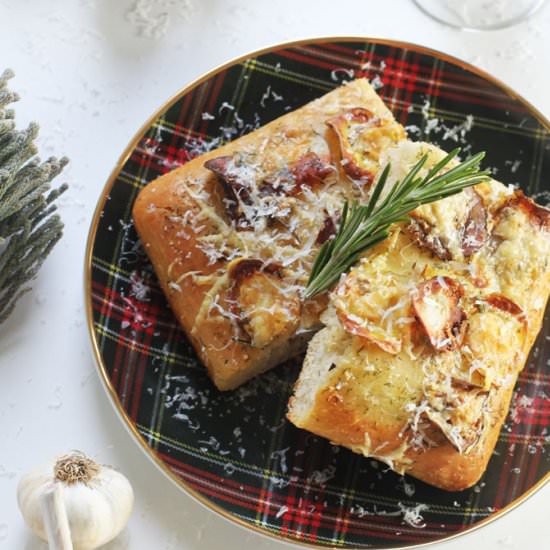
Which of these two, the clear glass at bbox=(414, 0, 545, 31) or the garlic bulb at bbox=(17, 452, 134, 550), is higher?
the clear glass at bbox=(414, 0, 545, 31)

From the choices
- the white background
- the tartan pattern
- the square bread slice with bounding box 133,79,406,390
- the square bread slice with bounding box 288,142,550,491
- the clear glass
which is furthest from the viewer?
the clear glass

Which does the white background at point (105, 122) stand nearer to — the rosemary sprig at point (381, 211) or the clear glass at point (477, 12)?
the clear glass at point (477, 12)

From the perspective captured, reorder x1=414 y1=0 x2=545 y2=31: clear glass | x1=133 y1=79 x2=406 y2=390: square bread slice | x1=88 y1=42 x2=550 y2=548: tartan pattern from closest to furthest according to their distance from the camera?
x1=133 y1=79 x2=406 y2=390: square bread slice, x1=88 y1=42 x2=550 y2=548: tartan pattern, x1=414 y1=0 x2=545 y2=31: clear glass

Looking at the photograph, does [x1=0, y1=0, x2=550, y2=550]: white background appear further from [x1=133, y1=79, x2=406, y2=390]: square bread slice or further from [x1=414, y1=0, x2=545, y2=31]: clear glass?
[x1=133, y1=79, x2=406, y2=390]: square bread slice

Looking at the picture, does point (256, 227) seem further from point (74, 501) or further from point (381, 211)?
point (74, 501)

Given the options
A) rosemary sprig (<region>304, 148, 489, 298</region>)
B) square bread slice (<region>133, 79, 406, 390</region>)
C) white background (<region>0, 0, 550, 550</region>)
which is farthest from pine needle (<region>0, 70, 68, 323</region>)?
rosemary sprig (<region>304, 148, 489, 298</region>)

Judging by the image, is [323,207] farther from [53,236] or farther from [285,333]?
[53,236]

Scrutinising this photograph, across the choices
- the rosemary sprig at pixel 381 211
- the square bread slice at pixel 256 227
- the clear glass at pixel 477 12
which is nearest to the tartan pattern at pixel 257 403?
the square bread slice at pixel 256 227
